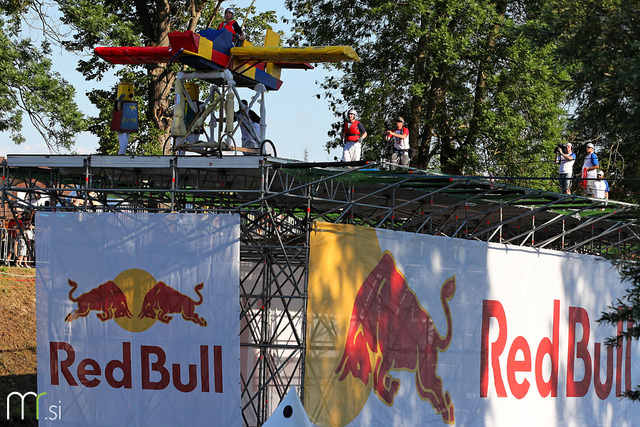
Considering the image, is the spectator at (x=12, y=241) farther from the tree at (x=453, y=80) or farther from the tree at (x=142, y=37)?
the tree at (x=453, y=80)

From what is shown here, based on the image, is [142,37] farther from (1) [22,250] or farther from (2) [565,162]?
(2) [565,162]

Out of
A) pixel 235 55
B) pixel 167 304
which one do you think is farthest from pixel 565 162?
pixel 167 304

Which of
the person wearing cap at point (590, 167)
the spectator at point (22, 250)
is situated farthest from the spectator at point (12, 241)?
the person wearing cap at point (590, 167)

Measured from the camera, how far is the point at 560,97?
3077cm

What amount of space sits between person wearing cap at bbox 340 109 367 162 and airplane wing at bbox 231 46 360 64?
1.60 metres

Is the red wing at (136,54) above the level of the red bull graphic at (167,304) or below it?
above

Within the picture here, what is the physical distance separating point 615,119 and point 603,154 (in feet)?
82.0

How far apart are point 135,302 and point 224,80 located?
4.60 m

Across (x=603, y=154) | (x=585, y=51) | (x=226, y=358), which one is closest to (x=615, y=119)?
(x=585, y=51)

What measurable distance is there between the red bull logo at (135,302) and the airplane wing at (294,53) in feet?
15.3

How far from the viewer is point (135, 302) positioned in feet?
54.3

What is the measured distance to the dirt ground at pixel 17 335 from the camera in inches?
994

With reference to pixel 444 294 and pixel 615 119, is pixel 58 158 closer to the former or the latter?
pixel 444 294

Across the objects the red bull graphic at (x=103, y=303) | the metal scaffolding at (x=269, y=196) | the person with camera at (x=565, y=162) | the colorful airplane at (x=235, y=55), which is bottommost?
the red bull graphic at (x=103, y=303)
